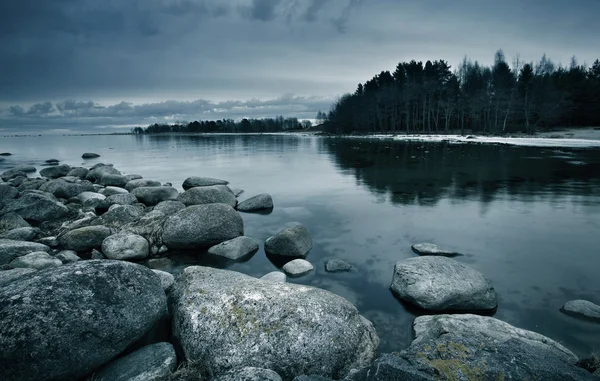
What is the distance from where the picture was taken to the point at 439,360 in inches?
137

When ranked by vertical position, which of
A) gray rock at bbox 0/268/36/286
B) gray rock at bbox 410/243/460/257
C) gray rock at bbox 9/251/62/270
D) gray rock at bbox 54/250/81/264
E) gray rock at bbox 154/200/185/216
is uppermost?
gray rock at bbox 154/200/185/216

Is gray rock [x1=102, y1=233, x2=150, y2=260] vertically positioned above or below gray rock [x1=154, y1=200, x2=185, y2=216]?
below

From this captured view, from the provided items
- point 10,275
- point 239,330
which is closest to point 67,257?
point 10,275

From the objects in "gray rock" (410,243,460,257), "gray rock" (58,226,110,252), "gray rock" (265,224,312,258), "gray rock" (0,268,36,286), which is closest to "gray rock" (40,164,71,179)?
"gray rock" (58,226,110,252)

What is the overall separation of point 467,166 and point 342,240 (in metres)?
19.9

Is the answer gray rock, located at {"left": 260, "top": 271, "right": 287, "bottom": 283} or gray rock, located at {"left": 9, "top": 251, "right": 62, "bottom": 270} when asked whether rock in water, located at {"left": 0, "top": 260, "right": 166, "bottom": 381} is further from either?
gray rock, located at {"left": 9, "top": 251, "right": 62, "bottom": 270}

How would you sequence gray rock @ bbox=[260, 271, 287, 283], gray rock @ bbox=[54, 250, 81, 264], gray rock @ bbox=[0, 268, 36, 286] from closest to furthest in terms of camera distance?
gray rock @ bbox=[0, 268, 36, 286]
gray rock @ bbox=[260, 271, 287, 283]
gray rock @ bbox=[54, 250, 81, 264]

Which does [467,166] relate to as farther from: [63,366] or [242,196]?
[63,366]

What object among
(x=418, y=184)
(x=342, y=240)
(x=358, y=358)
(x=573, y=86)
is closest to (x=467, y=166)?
(x=418, y=184)

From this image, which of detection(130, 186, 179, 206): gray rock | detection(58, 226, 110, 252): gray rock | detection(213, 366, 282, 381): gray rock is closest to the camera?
detection(213, 366, 282, 381): gray rock

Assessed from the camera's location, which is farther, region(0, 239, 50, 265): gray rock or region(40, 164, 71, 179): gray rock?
region(40, 164, 71, 179): gray rock

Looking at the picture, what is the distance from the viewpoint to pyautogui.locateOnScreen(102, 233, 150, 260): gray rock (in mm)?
8539

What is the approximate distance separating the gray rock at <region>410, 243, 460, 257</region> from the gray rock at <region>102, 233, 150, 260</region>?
7.50 m

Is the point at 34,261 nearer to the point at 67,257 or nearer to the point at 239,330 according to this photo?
the point at 67,257
